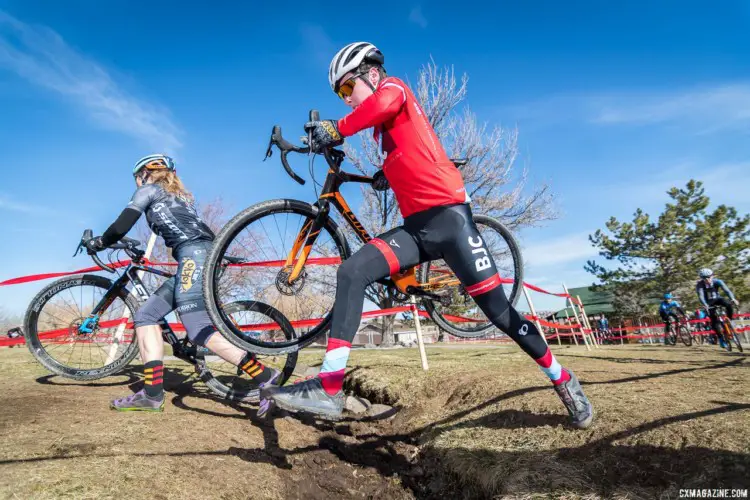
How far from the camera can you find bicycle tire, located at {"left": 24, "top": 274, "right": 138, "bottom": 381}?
15.8ft

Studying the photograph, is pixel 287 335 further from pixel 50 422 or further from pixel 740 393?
pixel 740 393

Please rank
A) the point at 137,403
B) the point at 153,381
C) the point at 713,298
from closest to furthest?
the point at 137,403 < the point at 153,381 < the point at 713,298

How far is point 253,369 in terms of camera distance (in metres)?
4.22

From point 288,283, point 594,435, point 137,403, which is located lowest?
point 594,435

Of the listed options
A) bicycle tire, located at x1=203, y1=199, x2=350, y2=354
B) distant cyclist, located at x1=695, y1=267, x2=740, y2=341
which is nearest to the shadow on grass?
bicycle tire, located at x1=203, y1=199, x2=350, y2=354

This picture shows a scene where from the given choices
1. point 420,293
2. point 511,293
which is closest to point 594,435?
point 420,293

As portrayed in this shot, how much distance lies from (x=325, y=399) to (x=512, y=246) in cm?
273

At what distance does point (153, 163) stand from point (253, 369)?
8.00 feet

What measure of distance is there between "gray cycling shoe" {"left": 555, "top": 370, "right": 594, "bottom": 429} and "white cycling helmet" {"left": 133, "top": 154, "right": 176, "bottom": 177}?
433 cm

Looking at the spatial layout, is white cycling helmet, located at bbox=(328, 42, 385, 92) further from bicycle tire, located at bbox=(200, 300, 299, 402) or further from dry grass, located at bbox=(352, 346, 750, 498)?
dry grass, located at bbox=(352, 346, 750, 498)

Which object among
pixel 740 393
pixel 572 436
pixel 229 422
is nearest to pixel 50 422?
pixel 229 422

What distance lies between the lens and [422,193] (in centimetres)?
274

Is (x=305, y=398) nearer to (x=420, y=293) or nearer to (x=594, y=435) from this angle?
(x=420, y=293)
